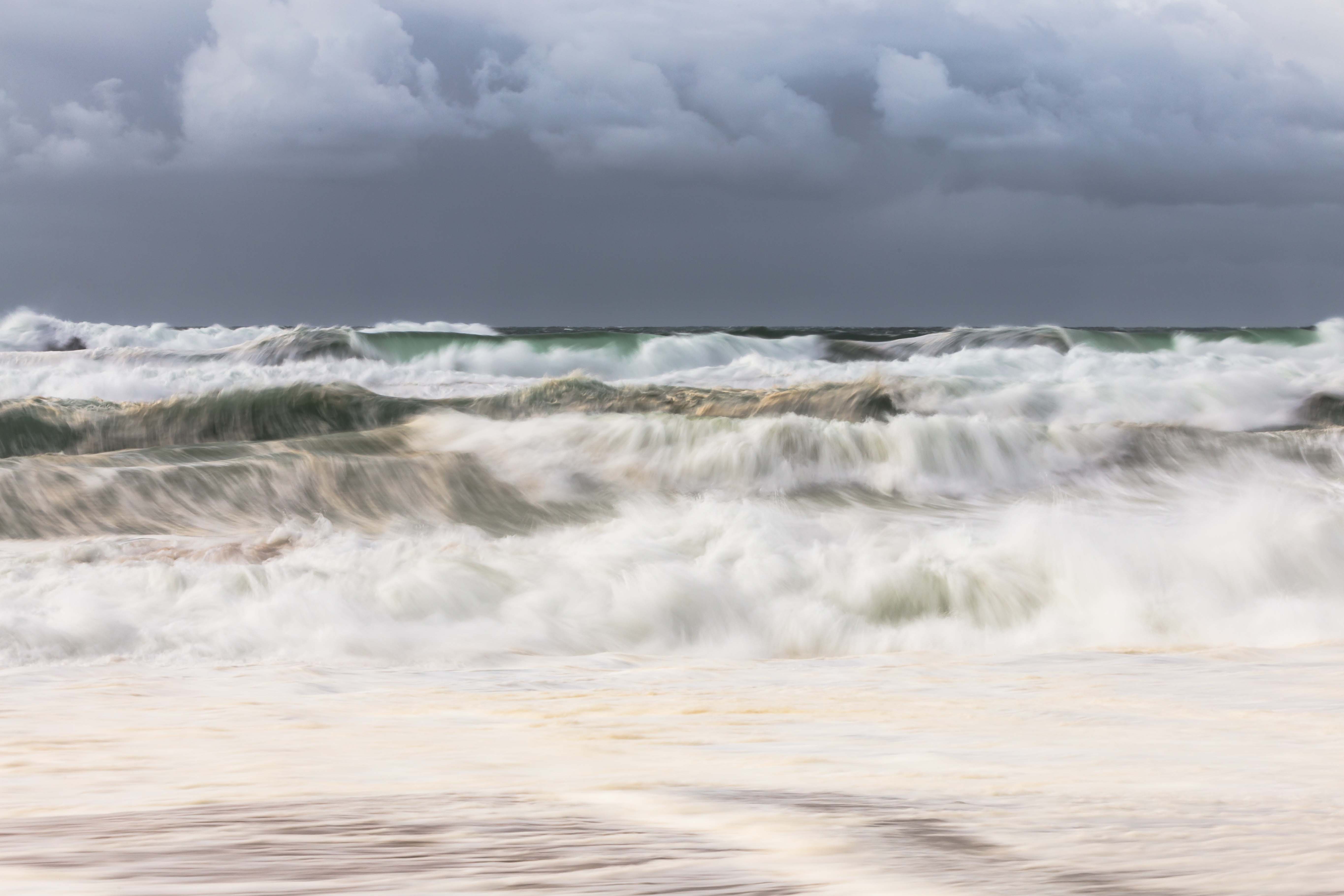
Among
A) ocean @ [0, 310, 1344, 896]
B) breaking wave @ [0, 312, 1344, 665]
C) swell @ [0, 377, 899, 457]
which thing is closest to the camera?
ocean @ [0, 310, 1344, 896]

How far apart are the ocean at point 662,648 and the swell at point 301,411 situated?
0.21ft

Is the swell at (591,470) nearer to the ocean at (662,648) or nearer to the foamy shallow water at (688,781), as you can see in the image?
the ocean at (662,648)

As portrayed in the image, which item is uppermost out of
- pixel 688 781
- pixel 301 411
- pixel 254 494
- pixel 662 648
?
pixel 301 411

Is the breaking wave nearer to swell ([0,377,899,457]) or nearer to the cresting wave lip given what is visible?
swell ([0,377,899,457])

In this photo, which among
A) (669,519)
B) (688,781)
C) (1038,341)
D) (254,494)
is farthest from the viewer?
(1038,341)

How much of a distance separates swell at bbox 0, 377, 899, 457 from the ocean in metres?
0.06

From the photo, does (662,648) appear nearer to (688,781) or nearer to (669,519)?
(669,519)

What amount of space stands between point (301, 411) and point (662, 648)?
1009 centimetres

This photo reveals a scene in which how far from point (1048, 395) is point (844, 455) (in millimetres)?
6874

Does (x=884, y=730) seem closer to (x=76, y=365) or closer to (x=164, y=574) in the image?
(x=164, y=574)

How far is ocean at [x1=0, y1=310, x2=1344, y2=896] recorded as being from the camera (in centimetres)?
167

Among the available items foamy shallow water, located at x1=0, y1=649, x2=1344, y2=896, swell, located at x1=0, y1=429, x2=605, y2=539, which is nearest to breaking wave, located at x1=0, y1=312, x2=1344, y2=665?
swell, located at x1=0, y1=429, x2=605, y2=539

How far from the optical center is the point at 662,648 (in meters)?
5.37

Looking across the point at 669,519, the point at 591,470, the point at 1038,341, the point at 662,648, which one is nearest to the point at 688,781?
the point at 662,648
